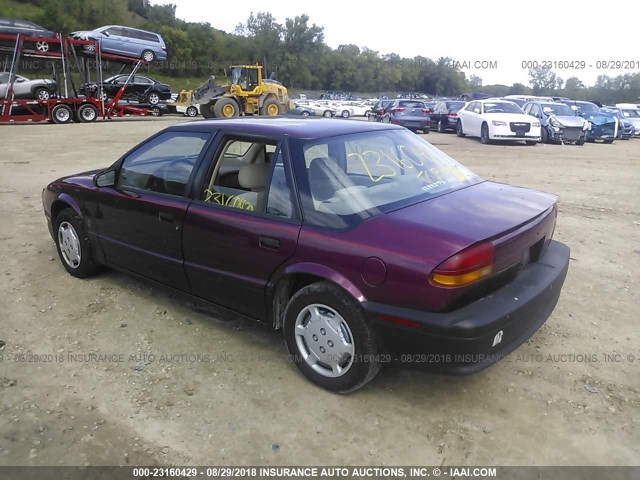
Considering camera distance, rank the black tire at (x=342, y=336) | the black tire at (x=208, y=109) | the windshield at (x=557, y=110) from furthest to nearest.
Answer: the black tire at (x=208, y=109) < the windshield at (x=557, y=110) < the black tire at (x=342, y=336)

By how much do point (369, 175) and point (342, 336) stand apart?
1058 mm

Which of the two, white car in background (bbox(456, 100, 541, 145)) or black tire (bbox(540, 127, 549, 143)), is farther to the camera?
black tire (bbox(540, 127, 549, 143))

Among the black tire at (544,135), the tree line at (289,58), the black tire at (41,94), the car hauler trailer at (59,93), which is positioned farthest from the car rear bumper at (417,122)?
the tree line at (289,58)

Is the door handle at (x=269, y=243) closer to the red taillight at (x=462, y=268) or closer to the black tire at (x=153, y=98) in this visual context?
the red taillight at (x=462, y=268)

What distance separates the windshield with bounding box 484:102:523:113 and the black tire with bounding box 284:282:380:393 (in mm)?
17164

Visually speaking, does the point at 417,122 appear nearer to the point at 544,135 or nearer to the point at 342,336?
the point at 544,135

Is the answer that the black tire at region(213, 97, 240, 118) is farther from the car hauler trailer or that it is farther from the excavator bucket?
the car hauler trailer

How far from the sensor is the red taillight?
2.44 metres

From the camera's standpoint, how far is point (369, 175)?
3.25m

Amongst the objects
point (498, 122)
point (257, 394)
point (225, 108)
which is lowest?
point (257, 394)

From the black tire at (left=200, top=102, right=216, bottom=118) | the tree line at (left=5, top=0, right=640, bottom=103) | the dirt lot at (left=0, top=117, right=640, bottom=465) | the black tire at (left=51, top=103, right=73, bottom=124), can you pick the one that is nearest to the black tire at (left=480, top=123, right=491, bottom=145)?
the black tire at (left=200, top=102, right=216, bottom=118)

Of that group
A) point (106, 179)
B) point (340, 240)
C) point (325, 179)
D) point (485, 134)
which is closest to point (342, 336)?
point (340, 240)

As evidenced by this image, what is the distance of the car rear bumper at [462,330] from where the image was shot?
2.47 m

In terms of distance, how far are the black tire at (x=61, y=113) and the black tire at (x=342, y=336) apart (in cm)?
2125
